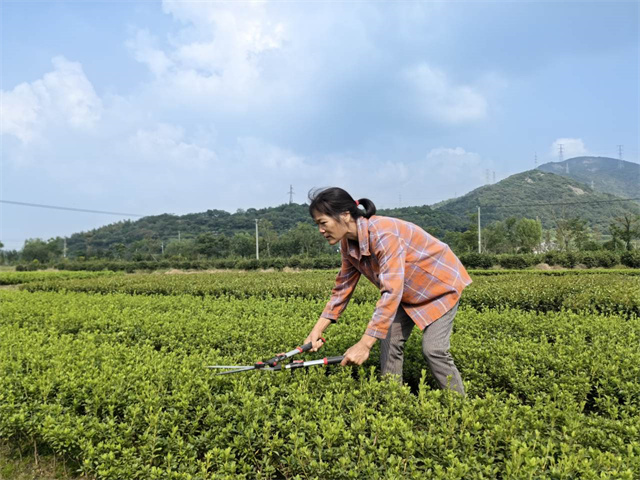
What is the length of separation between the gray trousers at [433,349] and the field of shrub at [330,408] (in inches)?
6.7

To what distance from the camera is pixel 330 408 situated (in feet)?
6.93

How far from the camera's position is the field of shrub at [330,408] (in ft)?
5.93

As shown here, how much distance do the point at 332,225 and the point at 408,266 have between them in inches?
22.5

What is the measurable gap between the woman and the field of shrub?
0.80ft

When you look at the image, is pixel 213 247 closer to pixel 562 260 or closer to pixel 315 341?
pixel 562 260

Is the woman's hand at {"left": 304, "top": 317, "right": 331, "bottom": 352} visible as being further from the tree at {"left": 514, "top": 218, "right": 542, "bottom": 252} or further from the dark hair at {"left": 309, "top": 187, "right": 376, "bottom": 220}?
the tree at {"left": 514, "top": 218, "right": 542, "bottom": 252}

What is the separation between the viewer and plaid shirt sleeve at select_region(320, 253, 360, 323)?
2883 millimetres

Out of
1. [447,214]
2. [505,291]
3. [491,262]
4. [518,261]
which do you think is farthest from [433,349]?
[447,214]

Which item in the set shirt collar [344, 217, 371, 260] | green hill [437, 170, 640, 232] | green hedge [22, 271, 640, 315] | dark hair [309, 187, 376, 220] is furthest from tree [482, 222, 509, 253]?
dark hair [309, 187, 376, 220]

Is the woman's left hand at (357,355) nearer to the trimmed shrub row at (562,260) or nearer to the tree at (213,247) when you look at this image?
the trimmed shrub row at (562,260)

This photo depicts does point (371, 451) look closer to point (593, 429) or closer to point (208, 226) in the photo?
point (593, 429)

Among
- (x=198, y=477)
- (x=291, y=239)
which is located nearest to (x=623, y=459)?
(x=198, y=477)

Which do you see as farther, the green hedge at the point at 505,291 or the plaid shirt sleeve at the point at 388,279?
the green hedge at the point at 505,291

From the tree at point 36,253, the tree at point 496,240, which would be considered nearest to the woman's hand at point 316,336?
the tree at point 496,240
